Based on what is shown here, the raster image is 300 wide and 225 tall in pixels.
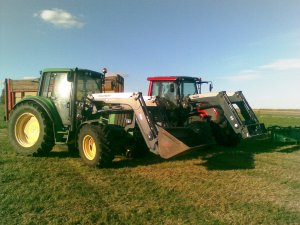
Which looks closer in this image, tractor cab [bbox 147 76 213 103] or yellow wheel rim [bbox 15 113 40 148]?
yellow wheel rim [bbox 15 113 40 148]

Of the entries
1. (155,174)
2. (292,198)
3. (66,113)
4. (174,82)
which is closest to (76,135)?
(66,113)

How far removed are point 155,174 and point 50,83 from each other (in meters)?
4.16

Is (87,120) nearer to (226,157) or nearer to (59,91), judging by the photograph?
(59,91)

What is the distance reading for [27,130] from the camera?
31.0ft

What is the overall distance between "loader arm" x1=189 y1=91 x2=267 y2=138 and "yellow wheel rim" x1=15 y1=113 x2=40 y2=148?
16.4 ft

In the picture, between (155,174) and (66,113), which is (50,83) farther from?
(155,174)

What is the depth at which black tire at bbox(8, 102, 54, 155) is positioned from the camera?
28.1ft

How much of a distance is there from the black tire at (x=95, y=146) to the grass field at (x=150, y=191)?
213 millimetres

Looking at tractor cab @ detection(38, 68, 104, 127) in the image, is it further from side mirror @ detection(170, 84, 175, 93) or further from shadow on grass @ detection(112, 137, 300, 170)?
side mirror @ detection(170, 84, 175, 93)

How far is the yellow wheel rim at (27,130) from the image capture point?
9211mm

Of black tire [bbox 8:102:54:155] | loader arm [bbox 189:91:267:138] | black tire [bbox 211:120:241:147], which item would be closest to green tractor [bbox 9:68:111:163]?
black tire [bbox 8:102:54:155]

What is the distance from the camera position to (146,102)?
8516 millimetres

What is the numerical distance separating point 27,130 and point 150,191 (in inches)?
200

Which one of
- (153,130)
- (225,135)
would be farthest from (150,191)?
(225,135)
